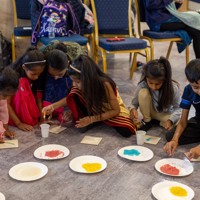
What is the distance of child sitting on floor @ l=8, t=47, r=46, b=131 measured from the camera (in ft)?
8.04

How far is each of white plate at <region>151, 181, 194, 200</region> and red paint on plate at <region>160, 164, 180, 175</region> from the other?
0.42 ft

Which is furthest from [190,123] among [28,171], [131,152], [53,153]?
[28,171]

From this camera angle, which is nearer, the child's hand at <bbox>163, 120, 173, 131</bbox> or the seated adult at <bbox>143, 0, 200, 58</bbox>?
the child's hand at <bbox>163, 120, 173, 131</bbox>

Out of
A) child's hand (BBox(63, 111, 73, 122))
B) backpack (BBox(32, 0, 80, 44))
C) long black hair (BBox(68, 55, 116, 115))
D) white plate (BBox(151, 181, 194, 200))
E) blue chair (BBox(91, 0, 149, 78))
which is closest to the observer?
white plate (BBox(151, 181, 194, 200))

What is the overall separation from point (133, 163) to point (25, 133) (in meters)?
0.82

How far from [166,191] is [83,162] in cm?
52

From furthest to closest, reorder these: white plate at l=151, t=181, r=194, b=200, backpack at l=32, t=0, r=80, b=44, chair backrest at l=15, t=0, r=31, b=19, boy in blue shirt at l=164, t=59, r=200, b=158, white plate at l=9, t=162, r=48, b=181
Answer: chair backrest at l=15, t=0, r=31, b=19 → backpack at l=32, t=0, r=80, b=44 → boy in blue shirt at l=164, t=59, r=200, b=158 → white plate at l=9, t=162, r=48, b=181 → white plate at l=151, t=181, r=194, b=200

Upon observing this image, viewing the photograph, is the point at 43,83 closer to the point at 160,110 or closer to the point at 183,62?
the point at 160,110

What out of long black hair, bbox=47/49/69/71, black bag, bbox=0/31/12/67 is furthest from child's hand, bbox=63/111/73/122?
black bag, bbox=0/31/12/67

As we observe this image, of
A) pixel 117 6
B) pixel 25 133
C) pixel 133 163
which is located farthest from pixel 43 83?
pixel 117 6

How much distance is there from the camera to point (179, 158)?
2.15 metres

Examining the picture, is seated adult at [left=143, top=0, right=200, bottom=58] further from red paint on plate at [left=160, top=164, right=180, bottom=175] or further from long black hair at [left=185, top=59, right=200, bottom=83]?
red paint on plate at [left=160, top=164, right=180, bottom=175]

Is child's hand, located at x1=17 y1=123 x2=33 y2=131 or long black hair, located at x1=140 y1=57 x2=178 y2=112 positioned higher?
long black hair, located at x1=140 y1=57 x2=178 y2=112

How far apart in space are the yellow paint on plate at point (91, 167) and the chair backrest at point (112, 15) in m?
1.88
